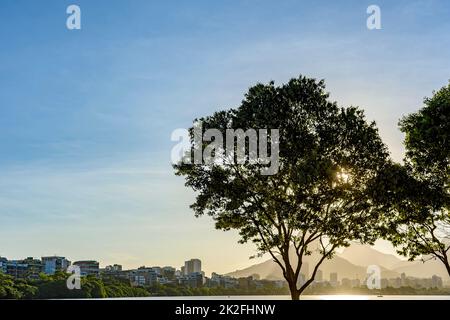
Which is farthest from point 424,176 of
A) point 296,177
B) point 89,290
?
point 89,290

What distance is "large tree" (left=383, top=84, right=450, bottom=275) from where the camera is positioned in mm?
39281

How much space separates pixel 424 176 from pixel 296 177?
11660 mm

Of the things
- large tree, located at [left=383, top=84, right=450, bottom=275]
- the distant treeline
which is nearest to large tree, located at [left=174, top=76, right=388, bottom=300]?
large tree, located at [left=383, top=84, right=450, bottom=275]

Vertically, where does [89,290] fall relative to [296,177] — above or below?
below

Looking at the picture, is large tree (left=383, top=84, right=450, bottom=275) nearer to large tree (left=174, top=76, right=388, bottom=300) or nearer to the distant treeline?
large tree (left=174, top=76, right=388, bottom=300)

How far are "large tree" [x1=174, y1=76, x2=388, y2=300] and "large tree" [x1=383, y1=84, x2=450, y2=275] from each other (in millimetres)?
2281

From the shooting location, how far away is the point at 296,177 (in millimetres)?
36969

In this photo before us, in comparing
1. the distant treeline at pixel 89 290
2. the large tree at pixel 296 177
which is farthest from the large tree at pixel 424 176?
the distant treeline at pixel 89 290

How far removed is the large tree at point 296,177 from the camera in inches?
1500

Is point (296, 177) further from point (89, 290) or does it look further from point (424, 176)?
point (89, 290)

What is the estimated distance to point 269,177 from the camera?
38906 millimetres

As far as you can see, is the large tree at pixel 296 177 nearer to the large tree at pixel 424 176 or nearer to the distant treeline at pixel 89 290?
the large tree at pixel 424 176

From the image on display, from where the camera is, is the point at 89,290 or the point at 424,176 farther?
the point at 89,290
